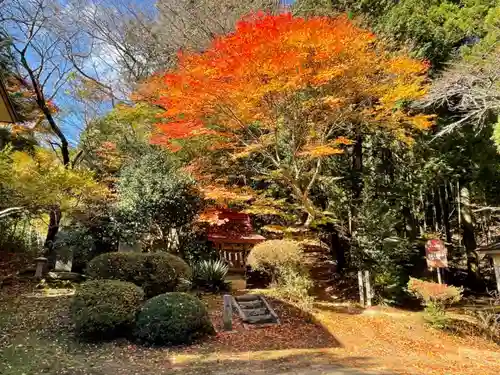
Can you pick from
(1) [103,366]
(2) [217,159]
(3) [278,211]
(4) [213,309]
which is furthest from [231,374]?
(2) [217,159]

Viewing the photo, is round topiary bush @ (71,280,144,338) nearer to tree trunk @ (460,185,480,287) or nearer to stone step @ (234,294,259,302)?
stone step @ (234,294,259,302)

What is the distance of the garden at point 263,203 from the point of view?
273 inches

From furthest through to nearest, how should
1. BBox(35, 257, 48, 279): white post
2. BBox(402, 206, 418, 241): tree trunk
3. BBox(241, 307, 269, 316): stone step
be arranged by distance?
BBox(402, 206, 418, 241): tree trunk → BBox(35, 257, 48, 279): white post → BBox(241, 307, 269, 316): stone step

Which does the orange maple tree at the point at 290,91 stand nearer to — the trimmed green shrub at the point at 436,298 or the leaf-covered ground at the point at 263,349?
the trimmed green shrub at the point at 436,298

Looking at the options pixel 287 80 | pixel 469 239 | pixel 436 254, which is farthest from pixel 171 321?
pixel 469 239

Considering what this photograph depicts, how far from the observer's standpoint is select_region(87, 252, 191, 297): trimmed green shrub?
8172mm

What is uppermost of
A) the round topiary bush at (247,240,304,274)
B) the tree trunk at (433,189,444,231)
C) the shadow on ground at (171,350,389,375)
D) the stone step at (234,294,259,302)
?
the tree trunk at (433,189,444,231)

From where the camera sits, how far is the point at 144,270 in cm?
855

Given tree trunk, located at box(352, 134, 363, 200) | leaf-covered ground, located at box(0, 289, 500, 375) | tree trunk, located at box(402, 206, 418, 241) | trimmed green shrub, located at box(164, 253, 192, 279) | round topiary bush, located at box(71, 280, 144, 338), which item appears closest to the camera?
leaf-covered ground, located at box(0, 289, 500, 375)

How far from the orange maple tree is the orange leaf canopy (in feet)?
0.09

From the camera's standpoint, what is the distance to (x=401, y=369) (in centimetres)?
618

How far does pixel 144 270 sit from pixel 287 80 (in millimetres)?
6036

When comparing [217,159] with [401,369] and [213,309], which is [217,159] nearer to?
[213,309]

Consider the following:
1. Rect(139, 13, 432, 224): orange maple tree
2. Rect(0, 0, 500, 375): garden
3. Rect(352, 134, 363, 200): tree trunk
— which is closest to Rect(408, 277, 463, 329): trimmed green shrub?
Rect(0, 0, 500, 375): garden
